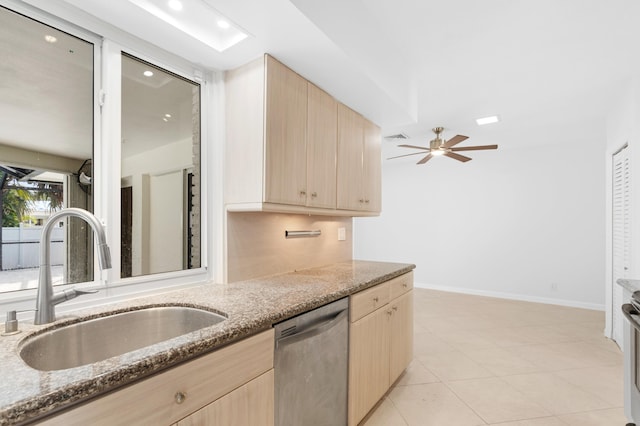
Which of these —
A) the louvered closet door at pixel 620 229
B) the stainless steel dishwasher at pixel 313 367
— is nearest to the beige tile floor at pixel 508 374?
the louvered closet door at pixel 620 229

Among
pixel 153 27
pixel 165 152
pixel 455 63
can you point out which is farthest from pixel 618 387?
pixel 153 27

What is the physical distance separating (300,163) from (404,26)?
1199mm

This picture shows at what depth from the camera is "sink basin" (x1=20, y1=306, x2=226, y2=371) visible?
1.06 metres

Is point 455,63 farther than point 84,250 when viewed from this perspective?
Yes

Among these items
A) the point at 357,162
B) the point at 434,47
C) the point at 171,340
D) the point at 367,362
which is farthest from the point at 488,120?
the point at 171,340

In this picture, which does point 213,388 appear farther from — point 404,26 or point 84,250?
point 404,26

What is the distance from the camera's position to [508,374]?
2617mm

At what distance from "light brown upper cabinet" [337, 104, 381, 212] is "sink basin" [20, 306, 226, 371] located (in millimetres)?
1340

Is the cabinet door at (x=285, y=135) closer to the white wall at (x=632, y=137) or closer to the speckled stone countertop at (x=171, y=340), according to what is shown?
the speckled stone countertop at (x=171, y=340)

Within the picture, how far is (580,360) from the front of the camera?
9.45 ft

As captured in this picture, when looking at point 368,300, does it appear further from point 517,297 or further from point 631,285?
point 517,297

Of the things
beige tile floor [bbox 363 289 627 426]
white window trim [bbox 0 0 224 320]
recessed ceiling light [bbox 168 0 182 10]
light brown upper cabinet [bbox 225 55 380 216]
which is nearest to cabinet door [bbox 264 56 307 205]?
light brown upper cabinet [bbox 225 55 380 216]

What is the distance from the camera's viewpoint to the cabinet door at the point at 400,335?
7.29 feet

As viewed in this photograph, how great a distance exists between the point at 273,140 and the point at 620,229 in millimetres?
3755
